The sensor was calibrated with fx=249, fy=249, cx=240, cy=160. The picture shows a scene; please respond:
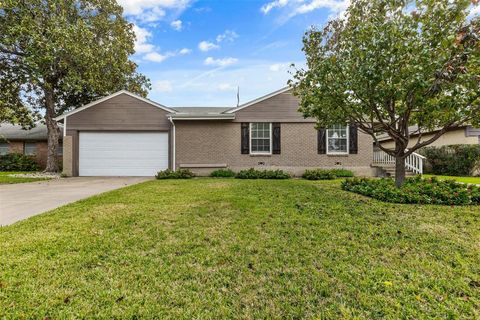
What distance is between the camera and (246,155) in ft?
43.2

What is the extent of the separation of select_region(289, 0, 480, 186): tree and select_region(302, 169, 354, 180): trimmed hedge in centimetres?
462

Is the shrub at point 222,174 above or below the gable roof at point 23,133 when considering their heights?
below

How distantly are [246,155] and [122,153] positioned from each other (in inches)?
263

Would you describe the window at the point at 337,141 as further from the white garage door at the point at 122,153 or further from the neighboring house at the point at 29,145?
the neighboring house at the point at 29,145

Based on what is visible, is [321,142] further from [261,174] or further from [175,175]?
[175,175]

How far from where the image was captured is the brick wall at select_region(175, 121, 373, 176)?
13.2 meters

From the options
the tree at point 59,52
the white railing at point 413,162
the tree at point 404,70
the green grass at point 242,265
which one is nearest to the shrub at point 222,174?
the tree at point 404,70

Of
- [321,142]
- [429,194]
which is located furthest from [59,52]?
[429,194]

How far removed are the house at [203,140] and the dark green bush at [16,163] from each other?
767 cm

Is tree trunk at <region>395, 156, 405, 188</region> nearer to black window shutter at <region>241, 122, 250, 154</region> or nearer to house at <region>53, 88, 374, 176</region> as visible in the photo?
house at <region>53, 88, 374, 176</region>

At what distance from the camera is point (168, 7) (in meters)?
13.5

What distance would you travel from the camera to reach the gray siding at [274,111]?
13.1m

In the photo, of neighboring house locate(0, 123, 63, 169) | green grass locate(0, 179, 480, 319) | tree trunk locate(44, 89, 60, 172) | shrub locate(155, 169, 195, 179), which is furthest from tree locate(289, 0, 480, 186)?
neighboring house locate(0, 123, 63, 169)

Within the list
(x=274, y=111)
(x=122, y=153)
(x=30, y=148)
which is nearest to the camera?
(x=274, y=111)
